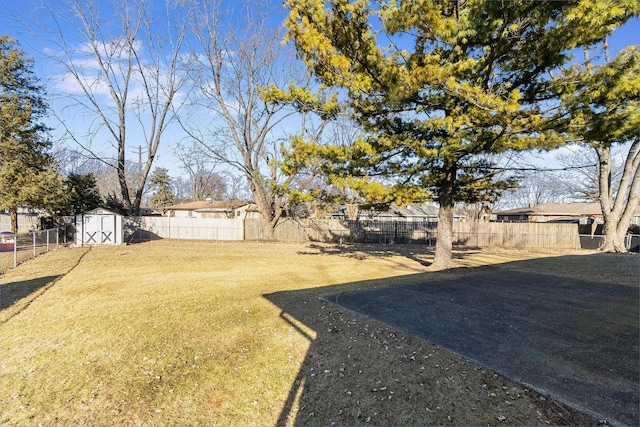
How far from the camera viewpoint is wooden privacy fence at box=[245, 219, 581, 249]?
2097 cm

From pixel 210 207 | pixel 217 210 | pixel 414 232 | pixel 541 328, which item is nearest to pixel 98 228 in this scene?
pixel 217 210

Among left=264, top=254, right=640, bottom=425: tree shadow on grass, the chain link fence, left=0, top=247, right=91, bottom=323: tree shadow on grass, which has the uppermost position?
the chain link fence

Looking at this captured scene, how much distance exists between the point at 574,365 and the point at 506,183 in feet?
26.7

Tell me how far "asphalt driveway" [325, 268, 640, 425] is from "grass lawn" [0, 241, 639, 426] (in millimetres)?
312

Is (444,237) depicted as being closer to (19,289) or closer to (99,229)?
(19,289)

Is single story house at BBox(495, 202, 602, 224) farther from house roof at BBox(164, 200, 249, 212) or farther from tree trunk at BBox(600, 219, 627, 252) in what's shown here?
house roof at BBox(164, 200, 249, 212)

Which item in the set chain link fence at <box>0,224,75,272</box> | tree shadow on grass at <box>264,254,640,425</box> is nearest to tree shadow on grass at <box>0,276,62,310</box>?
chain link fence at <box>0,224,75,272</box>

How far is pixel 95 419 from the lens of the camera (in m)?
2.79

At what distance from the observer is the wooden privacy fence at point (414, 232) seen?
2097 cm

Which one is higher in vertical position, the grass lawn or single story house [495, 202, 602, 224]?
single story house [495, 202, 602, 224]

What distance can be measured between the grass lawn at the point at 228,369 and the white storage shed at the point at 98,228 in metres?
13.3

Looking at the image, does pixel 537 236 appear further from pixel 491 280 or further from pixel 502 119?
pixel 502 119

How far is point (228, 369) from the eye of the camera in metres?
3.67

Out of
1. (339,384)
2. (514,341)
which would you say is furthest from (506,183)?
(339,384)
